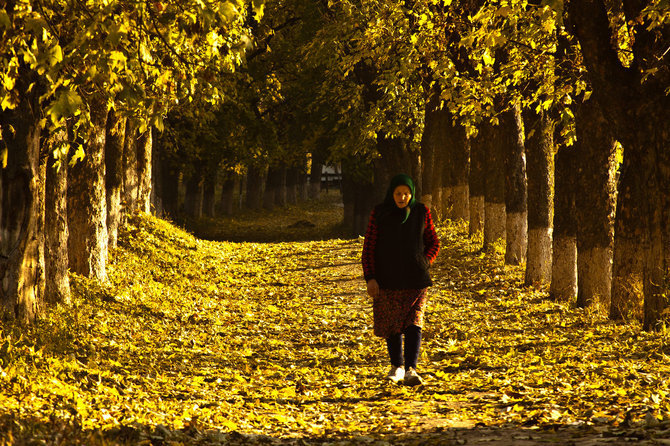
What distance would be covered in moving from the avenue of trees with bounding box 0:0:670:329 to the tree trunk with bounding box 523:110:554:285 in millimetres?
31

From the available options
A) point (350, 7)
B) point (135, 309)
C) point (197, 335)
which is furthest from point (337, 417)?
point (350, 7)

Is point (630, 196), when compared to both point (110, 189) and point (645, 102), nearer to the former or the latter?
point (645, 102)

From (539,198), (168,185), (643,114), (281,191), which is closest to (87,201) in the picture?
(539,198)

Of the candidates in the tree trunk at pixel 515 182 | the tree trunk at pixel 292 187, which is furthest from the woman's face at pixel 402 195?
the tree trunk at pixel 292 187

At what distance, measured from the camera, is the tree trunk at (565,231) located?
49.4ft

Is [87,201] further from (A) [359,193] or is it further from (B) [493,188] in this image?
(A) [359,193]

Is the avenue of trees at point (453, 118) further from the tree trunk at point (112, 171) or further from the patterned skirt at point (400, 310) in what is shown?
the patterned skirt at point (400, 310)

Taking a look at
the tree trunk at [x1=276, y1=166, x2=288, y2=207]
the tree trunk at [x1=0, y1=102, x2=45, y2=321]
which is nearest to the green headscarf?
the tree trunk at [x1=0, y1=102, x2=45, y2=321]

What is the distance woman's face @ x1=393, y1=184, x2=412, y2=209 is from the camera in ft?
29.8

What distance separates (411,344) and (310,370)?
2.17 meters

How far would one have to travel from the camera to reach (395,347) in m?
9.55

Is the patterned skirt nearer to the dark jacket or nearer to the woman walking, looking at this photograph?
the woman walking

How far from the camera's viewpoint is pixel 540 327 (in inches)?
537

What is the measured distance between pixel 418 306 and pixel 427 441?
241cm
